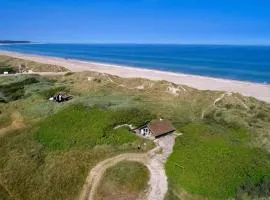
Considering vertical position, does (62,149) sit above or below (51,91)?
below

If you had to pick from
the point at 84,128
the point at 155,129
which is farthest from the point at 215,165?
the point at 84,128

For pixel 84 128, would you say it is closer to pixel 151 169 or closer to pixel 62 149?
pixel 62 149

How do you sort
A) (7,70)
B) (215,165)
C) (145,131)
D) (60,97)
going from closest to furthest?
1. (215,165)
2. (145,131)
3. (60,97)
4. (7,70)

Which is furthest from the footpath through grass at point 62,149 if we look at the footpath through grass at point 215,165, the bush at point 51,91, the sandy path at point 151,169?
the bush at point 51,91

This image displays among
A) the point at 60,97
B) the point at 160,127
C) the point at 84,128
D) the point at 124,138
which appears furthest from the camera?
the point at 60,97

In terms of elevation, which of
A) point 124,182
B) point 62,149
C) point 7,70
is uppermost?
point 124,182

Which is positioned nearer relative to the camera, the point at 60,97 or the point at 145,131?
the point at 145,131

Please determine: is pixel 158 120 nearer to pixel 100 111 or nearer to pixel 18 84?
pixel 100 111
